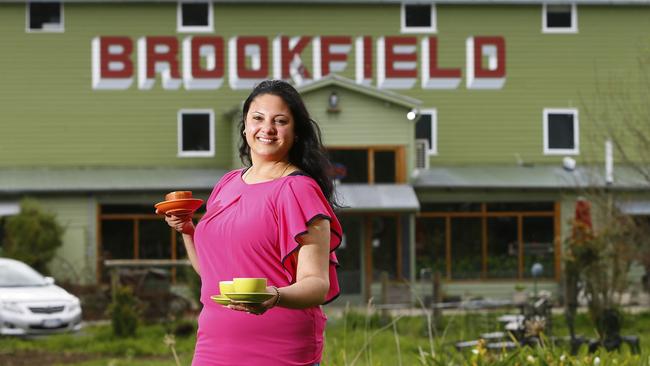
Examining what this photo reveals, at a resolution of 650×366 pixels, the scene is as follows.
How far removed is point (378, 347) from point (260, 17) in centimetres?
1837

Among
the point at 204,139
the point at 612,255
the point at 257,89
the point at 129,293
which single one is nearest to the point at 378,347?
the point at 129,293

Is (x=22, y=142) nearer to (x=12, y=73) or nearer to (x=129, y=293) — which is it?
(x=12, y=73)

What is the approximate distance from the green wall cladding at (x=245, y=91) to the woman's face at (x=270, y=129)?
27.7 metres

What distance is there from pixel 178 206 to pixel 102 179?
2729cm

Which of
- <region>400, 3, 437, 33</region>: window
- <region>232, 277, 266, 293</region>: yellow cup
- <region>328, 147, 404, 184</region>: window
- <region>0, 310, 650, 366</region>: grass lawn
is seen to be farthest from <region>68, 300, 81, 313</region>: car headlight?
<region>232, 277, 266, 293</region>: yellow cup

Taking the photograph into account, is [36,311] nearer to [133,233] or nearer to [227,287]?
[133,233]

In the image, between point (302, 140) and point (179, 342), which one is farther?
point (179, 342)

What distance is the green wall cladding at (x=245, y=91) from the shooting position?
108 feet

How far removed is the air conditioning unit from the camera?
31.7 metres

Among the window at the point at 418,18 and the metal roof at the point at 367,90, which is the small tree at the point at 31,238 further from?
the window at the point at 418,18

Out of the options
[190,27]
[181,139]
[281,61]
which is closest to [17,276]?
[181,139]

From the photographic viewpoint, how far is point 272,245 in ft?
15.7

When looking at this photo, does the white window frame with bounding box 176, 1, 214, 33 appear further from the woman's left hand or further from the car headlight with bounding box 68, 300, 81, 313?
the woman's left hand

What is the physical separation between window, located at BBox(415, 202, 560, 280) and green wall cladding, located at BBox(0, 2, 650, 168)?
1697mm
